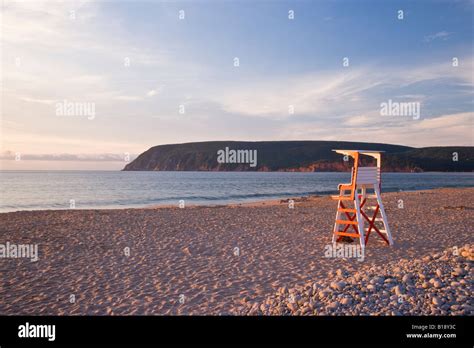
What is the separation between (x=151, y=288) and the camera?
23.8 ft

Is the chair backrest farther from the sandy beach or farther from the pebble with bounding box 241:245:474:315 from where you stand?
the pebble with bounding box 241:245:474:315

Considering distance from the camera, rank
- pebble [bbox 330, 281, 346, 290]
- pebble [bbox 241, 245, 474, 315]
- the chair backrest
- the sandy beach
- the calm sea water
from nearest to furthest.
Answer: pebble [bbox 241, 245, 474, 315]
pebble [bbox 330, 281, 346, 290]
the sandy beach
the chair backrest
the calm sea water

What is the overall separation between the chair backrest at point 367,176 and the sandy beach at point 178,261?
2.10 meters

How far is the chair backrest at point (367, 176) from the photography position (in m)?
10.3

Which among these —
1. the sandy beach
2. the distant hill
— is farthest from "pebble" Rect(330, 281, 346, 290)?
the distant hill

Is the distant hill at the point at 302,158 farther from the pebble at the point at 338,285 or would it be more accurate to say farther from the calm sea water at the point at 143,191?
the pebble at the point at 338,285

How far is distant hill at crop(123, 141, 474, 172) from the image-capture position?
137m

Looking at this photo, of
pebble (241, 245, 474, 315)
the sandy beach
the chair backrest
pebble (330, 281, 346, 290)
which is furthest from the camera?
the chair backrest

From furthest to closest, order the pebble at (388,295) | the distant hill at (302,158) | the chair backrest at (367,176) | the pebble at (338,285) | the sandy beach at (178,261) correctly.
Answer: the distant hill at (302,158) < the chair backrest at (367,176) < the sandy beach at (178,261) < the pebble at (338,285) < the pebble at (388,295)

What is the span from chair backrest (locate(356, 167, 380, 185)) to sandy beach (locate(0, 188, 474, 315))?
82.6 inches

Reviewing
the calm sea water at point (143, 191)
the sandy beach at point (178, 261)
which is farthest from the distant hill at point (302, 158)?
the sandy beach at point (178, 261)
